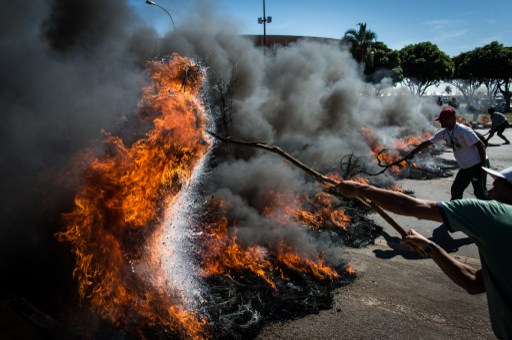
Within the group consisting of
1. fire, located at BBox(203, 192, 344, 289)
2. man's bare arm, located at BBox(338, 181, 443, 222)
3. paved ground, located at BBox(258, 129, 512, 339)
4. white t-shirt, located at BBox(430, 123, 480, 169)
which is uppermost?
white t-shirt, located at BBox(430, 123, 480, 169)

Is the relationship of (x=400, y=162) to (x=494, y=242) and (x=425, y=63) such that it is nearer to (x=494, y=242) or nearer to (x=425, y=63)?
(x=494, y=242)

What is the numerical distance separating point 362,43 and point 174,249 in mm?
34691

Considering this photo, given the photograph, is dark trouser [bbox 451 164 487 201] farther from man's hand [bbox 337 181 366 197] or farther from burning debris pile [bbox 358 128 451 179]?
man's hand [bbox 337 181 366 197]

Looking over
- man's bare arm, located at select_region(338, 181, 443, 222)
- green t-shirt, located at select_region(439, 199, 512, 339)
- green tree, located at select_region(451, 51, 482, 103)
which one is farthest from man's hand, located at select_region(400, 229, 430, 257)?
green tree, located at select_region(451, 51, 482, 103)

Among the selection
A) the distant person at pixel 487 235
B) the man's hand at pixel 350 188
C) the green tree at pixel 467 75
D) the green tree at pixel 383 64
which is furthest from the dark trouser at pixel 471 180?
the green tree at pixel 467 75

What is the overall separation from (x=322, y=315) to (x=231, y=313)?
3.27ft

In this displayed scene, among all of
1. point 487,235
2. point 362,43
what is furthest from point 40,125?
point 362,43

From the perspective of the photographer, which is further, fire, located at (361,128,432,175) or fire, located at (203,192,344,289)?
fire, located at (361,128,432,175)

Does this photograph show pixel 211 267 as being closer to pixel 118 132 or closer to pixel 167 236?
pixel 167 236

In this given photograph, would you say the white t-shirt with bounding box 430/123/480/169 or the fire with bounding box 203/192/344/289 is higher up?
the white t-shirt with bounding box 430/123/480/169

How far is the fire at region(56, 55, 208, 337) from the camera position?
320cm

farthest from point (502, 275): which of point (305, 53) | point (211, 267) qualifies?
point (305, 53)

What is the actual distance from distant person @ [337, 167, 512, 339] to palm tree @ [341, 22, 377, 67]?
34148 millimetres

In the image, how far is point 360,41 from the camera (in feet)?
109
